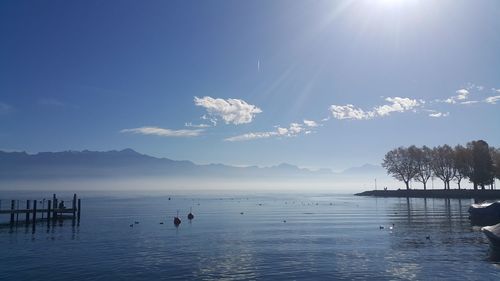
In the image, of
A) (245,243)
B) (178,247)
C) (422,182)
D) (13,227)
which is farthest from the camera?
(422,182)

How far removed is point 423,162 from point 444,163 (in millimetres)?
9373

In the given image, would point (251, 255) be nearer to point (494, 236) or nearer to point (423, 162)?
point (494, 236)

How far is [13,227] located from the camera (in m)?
59.7

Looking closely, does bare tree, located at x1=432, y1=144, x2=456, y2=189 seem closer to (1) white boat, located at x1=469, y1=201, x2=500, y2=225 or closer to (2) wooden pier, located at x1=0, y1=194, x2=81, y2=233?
(1) white boat, located at x1=469, y1=201, x2=500, y2=225

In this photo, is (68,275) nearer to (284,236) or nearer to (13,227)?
(284,236)

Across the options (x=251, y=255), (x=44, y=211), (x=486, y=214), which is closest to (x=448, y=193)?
(x=486, y=214)

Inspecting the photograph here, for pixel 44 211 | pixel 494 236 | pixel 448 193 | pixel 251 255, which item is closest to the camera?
pixel 251 255

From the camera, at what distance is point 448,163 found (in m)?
144

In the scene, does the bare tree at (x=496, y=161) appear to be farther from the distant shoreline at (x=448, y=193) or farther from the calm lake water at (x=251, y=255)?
the calm lake water at (x=251, y=255)

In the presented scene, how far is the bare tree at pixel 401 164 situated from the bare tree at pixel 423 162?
161cm

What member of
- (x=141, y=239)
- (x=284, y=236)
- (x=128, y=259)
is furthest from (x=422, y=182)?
(x=128, y=259)

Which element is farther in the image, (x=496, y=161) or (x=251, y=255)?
(x=496, y=161)

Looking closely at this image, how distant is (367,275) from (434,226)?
107 feet

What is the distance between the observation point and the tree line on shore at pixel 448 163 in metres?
125
